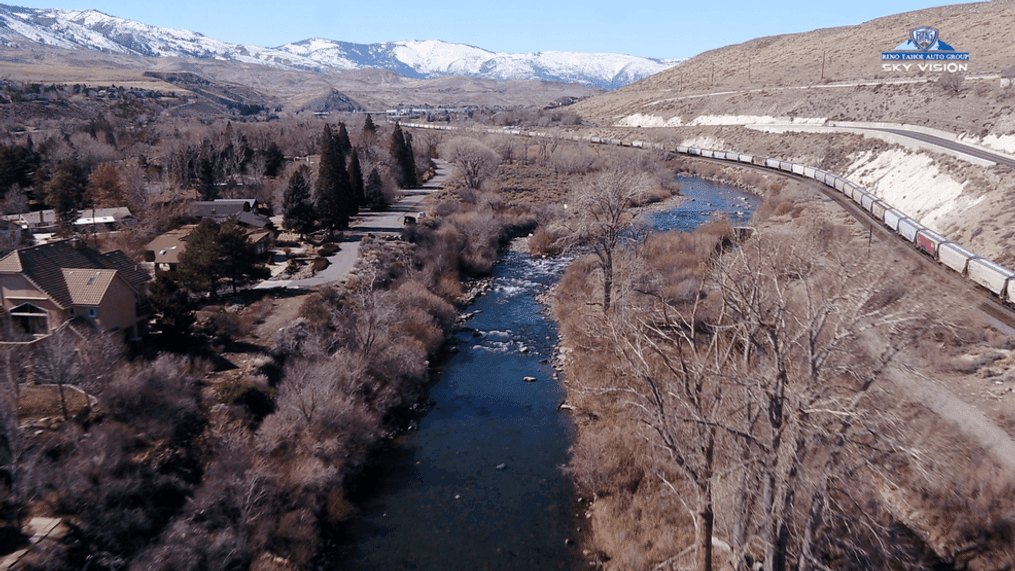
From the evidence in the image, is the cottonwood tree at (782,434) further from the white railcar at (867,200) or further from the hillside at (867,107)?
the white railcar at (867,200)

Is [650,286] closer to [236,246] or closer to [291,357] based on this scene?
[291,357]

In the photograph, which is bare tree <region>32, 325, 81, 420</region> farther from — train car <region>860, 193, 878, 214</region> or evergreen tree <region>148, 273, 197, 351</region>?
train car <region>860, 193, 878, 214</region>

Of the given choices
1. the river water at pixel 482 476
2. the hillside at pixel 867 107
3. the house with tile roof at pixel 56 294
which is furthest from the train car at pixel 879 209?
the house with tile roof at pixel 56 294

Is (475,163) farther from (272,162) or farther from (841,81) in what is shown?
(841,81)

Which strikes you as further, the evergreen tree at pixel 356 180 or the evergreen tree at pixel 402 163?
the evergreen tree at pixel 402 163

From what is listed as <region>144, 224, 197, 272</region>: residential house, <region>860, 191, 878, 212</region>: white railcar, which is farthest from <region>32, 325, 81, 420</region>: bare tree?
<region>860, 191, 878, 212</region>: white railcar

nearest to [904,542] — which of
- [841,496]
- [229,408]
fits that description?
[841,496]
